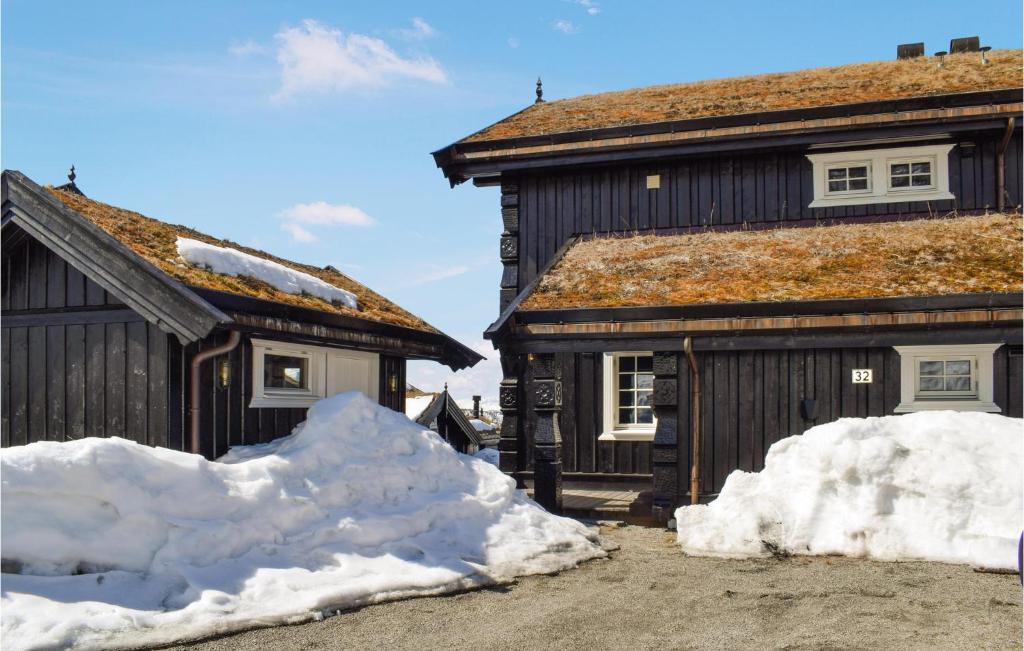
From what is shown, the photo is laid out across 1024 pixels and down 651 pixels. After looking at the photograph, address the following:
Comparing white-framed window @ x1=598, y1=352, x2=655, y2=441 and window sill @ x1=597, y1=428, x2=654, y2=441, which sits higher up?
white-framed window @ x1=598, y1=352, x2=655, y2=441

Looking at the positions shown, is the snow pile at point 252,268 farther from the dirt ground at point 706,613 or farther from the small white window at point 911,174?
the small white window at point 911,174

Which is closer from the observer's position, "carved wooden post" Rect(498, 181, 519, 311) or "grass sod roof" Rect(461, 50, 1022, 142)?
"grass sod roof" Rect(461, 50, 1022, 142)

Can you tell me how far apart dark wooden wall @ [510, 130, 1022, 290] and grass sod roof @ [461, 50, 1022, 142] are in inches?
33.7

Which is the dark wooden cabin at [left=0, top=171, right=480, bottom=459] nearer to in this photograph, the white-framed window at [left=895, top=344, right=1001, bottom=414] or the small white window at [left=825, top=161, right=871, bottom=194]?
the white-framed window at [left=895, top=344, right=1001, bottom=414]

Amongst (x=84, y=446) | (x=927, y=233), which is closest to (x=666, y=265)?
(x=927, y=233)

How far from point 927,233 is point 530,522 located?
7.57 m

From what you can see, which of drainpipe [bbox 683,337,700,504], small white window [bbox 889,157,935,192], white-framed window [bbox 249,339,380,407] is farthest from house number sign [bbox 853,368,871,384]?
white-framed window [bbox 249,339,380,407]

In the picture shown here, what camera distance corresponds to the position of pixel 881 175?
14.5 metres

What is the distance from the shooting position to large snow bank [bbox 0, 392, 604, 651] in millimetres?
6520

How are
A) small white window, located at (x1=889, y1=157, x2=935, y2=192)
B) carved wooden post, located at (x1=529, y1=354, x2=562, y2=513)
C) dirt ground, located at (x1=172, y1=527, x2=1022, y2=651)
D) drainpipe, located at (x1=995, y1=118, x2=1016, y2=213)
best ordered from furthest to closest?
small white window, located at (x1=889, y1=157, x2=935, y2=192)
drainpipe, located at (x1=995, y1=118, x2=1016, y2=213)
carved wooden post, located at (x1=529, y1=354, x2=562, y2=513)
dirt ground, located at (x1=172, y1=527, x2=1022, y2=651)

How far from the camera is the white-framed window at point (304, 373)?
10469mm

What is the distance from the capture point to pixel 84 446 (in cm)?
738

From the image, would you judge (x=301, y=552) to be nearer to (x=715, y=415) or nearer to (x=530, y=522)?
(x=530, y=522)

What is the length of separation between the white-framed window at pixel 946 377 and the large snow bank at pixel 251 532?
4.44m
